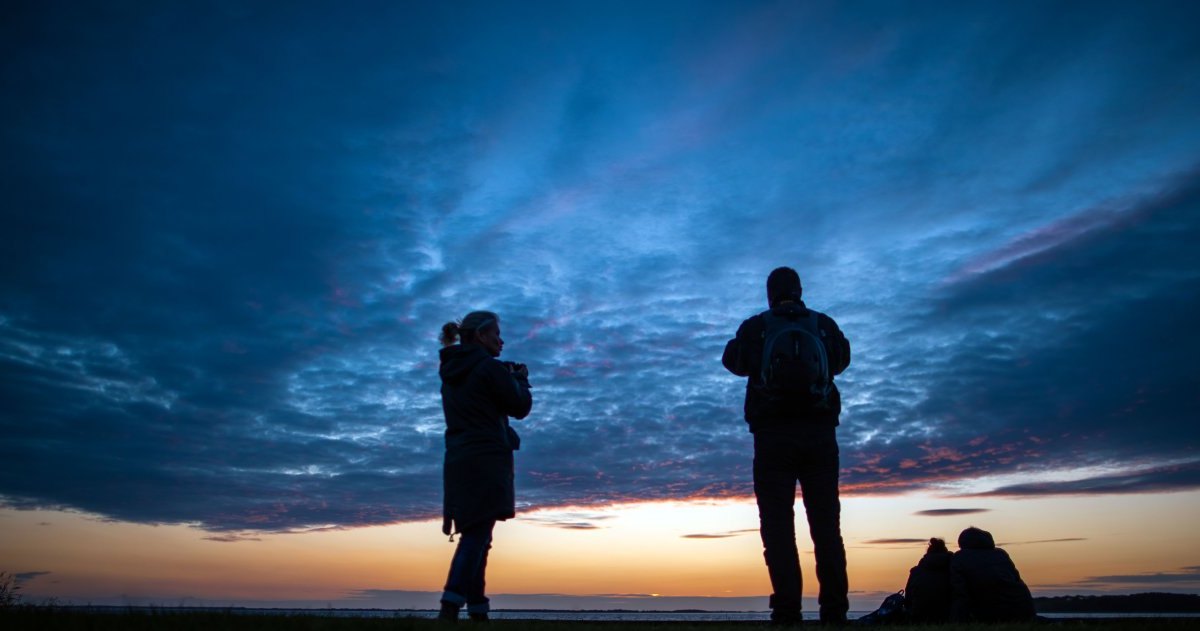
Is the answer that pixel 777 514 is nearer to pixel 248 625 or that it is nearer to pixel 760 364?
pixel 760 364

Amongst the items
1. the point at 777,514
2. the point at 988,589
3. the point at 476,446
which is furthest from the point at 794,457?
the point at 988,589

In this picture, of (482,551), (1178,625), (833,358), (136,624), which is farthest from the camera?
(833,358)

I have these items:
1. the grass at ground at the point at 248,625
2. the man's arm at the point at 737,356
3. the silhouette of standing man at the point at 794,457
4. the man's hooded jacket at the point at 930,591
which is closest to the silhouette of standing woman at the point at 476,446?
the grass at ground at the point at 248,625

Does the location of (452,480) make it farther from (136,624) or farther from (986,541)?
(986,541)

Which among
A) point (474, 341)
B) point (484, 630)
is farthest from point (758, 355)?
point (484, 630)

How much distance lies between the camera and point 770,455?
21.6ft

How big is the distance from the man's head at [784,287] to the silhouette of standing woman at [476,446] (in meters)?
2.68

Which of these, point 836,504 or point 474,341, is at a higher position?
point 474,341

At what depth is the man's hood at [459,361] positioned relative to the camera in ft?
23.0

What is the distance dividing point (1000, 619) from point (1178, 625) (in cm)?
222

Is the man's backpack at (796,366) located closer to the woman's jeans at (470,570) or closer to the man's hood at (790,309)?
the man's hood at (790,309)

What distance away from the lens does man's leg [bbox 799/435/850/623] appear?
636 cm

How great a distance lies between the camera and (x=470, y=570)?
6391 millimetres

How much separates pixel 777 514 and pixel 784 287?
7.47ft
